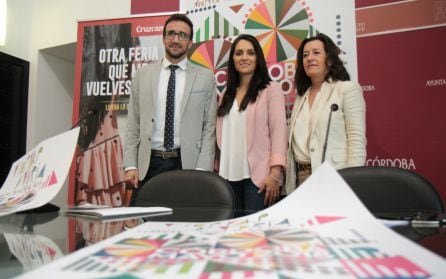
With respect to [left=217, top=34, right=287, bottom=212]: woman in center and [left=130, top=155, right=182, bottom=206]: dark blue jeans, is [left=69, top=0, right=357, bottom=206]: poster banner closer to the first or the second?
[left=217, top=34, right=287, bottom=212]: woman in center

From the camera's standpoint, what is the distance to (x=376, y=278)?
32 centimetres

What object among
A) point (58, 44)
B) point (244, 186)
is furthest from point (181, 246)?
point (58, 44)

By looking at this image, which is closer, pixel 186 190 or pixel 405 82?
pixel 186 190

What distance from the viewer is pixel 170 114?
2.16 meters

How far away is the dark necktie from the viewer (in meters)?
2.13

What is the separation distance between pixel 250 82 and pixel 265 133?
35 cm

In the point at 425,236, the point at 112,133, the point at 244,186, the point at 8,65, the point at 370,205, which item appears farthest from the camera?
the point at 8,65

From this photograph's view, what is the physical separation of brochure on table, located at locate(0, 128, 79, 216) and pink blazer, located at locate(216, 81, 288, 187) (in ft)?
4.17

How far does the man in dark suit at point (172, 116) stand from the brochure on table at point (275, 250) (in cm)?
148

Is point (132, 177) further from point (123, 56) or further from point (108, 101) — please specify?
point (123, 56)

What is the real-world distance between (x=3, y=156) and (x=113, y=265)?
3747 mm

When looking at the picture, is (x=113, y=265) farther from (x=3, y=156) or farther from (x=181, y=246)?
(x=3, y=156)

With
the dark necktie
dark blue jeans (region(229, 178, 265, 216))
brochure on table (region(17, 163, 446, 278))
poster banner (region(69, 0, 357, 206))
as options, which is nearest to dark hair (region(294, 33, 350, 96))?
poster banner (region(69, 0, 357, 206))

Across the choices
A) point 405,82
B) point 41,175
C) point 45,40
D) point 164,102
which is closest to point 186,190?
point 41,175
